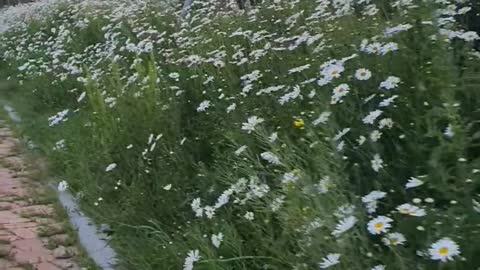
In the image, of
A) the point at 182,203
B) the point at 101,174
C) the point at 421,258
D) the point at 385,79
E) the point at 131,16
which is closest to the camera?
the point at 421,258

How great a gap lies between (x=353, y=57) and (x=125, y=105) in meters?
2.55

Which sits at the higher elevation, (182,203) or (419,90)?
(419,90)

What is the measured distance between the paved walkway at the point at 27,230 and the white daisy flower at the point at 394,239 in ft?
8.95

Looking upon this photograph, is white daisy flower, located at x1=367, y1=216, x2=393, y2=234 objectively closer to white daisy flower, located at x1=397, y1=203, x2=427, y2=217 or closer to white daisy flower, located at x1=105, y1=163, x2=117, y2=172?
white daisy flower, located at x1=397, y1=203, x2=427, y2=217

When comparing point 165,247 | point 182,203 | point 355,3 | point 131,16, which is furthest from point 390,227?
point 131,16

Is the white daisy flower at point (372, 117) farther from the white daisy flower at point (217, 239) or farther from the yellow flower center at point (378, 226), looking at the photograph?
the white daisy flower at point (217, 239)

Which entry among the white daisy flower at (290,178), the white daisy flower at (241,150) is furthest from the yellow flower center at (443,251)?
the white daisy flower at (241,150)

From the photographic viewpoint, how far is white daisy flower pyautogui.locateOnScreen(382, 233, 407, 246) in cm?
242

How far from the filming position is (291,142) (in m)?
3.71

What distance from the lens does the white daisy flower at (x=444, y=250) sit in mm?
2229

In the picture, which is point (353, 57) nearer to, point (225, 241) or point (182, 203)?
point (225, 241)

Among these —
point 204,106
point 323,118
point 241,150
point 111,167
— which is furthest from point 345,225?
point 111,167

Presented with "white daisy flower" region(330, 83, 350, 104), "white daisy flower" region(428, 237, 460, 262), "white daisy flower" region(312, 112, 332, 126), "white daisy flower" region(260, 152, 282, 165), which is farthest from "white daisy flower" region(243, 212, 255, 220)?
"white daisy flower" region(428, 237, 460, 262)

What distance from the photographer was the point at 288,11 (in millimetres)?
6113
